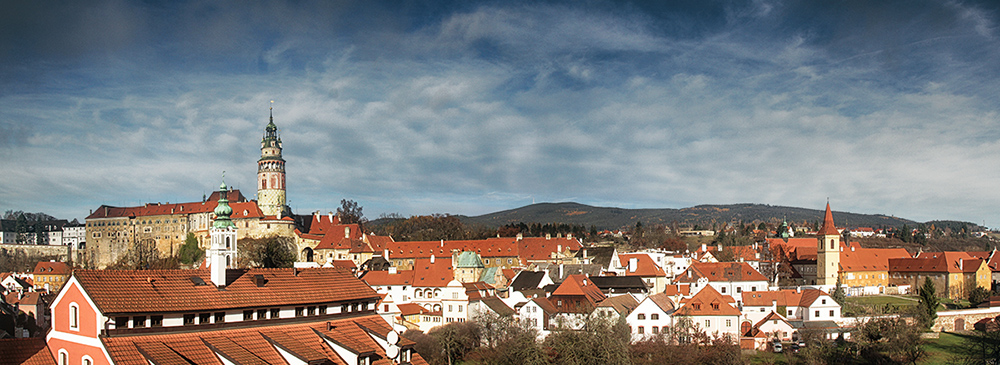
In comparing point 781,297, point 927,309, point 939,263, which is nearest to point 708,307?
point 781,297

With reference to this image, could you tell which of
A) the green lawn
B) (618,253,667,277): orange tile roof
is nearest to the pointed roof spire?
(618,253,667,277): orange tile roof

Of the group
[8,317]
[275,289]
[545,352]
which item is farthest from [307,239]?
[275,289]

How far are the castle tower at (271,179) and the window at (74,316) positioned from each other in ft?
236

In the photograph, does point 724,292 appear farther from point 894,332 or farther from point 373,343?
point 373,343

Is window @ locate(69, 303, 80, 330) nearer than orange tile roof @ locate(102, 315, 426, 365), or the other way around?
orange tile roof @ locate(102, 315, 426, 365)

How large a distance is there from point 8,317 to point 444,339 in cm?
2954

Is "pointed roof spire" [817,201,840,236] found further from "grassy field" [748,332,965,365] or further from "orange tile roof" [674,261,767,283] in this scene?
"grassy field" [748,332,965,365]

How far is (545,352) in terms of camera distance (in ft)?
155

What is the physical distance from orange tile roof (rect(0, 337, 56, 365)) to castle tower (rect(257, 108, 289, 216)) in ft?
233

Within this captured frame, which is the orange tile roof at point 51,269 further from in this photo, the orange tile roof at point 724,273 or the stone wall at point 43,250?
the orange tile roof at point 724,273

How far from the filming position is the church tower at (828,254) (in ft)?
274

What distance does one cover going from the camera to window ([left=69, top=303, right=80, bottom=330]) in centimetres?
2789

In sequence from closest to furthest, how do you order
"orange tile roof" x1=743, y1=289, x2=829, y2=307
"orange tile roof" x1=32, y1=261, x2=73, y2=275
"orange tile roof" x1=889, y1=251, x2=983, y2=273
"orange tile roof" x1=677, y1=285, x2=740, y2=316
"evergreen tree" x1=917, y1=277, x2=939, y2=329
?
"orange tile roof" x1=677, y1=285, x2=740, y2=316 → "evergreen tree" x1=917, y1=277, x2=939, y2=329 → "orange tile roof" x1=743, y1=289, x2=829, y2=307 → "orange tile roof" x1=889, y1=251, x2=983, y2=273 → "orange tile roof" x1=32, y1=261, x2=73, y2=275

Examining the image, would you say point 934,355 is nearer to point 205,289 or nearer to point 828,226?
point 828,226
